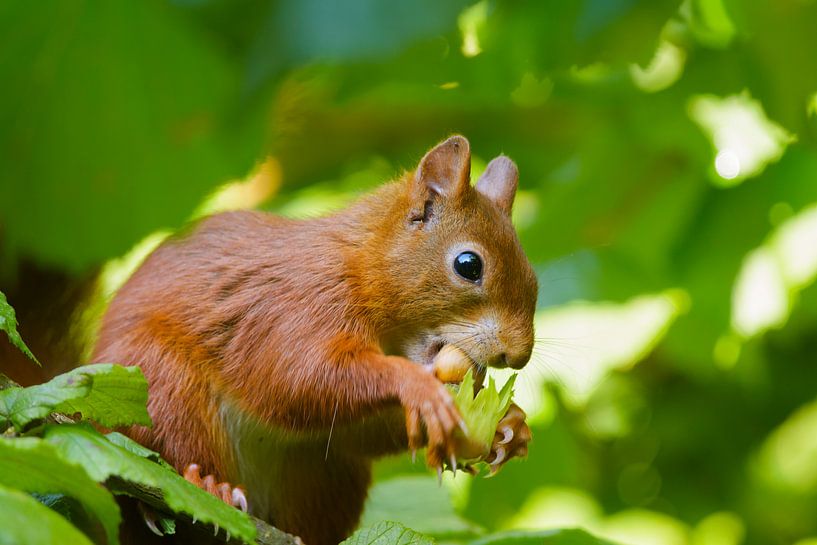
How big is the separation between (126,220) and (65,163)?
7.4 inches

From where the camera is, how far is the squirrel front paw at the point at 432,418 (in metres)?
1.49

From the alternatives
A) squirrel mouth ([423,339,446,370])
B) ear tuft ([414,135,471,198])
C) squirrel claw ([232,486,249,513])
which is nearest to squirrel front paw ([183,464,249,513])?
squirrel claw ([232,486,249,513])

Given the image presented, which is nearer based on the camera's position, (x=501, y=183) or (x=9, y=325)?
(x=9, y=325)

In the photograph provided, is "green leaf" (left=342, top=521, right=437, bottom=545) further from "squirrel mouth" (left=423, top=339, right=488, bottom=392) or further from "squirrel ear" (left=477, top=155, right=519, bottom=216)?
"squirrel ear" (left=477, top=155, right=519, bottom=216)

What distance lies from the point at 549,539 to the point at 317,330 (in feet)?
1.68

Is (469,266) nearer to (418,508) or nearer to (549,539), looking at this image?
(549,539)

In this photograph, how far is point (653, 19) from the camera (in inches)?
81.9

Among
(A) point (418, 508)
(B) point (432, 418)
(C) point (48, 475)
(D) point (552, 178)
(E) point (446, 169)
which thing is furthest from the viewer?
(D) point (552, 178)

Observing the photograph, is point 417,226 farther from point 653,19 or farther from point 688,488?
point 688,488

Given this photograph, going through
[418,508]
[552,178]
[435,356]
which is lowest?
[418,508]

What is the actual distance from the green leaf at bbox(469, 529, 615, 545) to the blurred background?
14.5 inches

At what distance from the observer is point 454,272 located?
6.02 feet

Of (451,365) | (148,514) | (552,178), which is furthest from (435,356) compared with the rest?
(552,178)

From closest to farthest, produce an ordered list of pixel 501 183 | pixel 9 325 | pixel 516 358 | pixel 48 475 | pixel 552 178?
pixel 48 475
pixel 9 325
pixel 516 358
pixel 501 183
pixel 552 178
